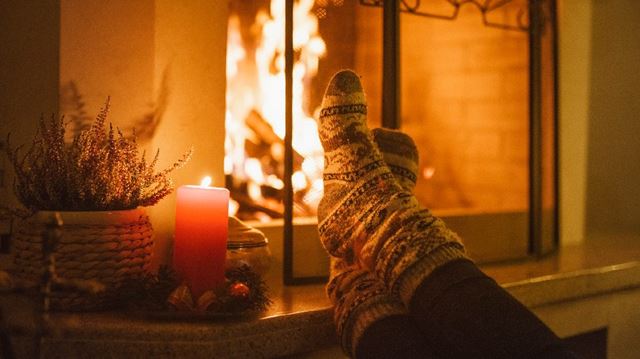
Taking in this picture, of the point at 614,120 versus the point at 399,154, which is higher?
the point at 614,120

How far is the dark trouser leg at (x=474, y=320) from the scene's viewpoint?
2.81 ft

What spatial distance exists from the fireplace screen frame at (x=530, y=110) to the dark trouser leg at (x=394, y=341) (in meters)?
Answer: 0.35

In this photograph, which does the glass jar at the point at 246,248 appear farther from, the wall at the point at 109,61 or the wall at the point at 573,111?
the wall at the point at 573,111

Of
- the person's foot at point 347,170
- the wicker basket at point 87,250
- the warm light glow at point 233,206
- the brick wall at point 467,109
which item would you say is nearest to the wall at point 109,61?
the wicker basket at point 87,250

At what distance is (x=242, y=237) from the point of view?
118 cm

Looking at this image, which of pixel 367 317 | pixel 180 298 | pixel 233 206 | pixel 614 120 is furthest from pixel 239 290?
pixel 614 120

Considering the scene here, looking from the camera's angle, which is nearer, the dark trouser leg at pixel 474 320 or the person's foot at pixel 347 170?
the dark trouser leg at pixel 474 320

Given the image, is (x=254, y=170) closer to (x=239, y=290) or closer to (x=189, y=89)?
(x=189, y=89)

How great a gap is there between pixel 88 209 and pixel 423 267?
0.47m

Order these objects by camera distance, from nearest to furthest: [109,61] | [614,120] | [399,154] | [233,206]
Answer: [109,61] < [399,154] < [233,206] < [614,120]

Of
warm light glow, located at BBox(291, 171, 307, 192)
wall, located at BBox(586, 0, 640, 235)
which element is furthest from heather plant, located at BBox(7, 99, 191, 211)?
wall, located at BBox(586, 0, 640, 235)

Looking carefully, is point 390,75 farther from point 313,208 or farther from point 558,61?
point 558,61

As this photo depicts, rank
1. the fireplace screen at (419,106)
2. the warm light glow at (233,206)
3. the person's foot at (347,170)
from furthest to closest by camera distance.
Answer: the warm light glow at (233,206)
the fireplace screen at (419,106)
the person's foot at (347,170)

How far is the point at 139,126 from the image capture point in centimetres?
116
